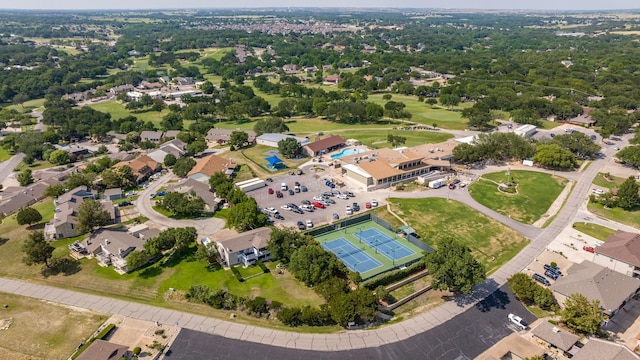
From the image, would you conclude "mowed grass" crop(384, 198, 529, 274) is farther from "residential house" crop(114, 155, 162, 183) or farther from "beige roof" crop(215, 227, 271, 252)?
"residential house" crop(114, 155, 162, 183)

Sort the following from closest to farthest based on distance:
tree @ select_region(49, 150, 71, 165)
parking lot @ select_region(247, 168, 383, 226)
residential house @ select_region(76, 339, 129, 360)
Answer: residential house @ select_region(76, 339, 129, 360), parking lot @ select_region(247, 168, 383, 226), tree @ select_region(49, 150, 71, 165)

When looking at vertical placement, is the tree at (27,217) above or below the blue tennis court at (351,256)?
above


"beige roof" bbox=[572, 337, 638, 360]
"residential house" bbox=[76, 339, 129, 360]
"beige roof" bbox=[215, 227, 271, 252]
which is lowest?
"residential house" bbox=[76, 339, 129, 360]

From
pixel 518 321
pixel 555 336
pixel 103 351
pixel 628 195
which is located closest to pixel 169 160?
pixel 103 351

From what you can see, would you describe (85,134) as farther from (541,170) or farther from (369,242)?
(541,170)

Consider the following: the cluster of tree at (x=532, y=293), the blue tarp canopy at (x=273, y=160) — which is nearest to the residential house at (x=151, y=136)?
the blue tarp canopy at (x=273, y=160)

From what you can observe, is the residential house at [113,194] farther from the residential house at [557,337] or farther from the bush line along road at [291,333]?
the residential house at [557,337]

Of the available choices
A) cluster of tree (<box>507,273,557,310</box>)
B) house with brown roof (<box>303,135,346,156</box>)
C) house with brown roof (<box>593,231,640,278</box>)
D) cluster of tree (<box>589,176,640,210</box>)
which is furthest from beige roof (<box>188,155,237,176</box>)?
cluster of tree (<box>589,176,640,210</box>)

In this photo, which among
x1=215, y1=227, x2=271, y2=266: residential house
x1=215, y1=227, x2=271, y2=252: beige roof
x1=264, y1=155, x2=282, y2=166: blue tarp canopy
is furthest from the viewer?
x1=264, y1=155, x2=282, y2=166: blue tarp canopy
